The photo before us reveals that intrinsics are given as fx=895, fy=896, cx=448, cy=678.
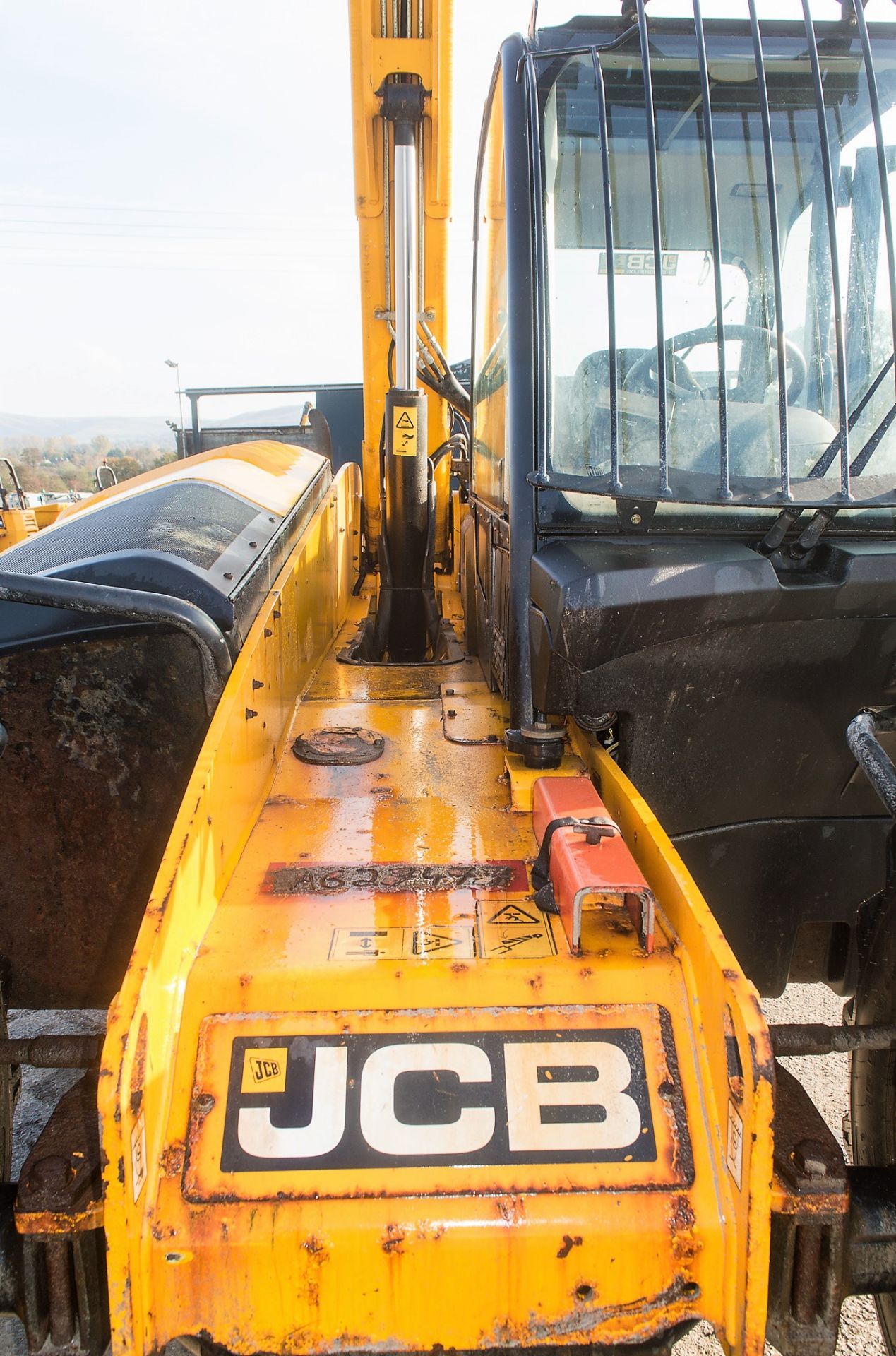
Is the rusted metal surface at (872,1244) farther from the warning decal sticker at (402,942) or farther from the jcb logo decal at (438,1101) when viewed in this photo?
the warning decal sticker at (402,942)

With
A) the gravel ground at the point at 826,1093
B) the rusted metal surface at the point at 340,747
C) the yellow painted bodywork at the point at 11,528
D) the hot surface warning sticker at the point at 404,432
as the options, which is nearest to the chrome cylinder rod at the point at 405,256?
the hot surface warning sticker at the point at 404,432

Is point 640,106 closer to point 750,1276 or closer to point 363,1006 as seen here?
point 363,1006

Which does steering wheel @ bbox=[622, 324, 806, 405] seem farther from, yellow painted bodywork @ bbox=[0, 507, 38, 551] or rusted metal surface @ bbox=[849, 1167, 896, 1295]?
yellow painted bodywork @ bbox=[0, 507, 38, 551]

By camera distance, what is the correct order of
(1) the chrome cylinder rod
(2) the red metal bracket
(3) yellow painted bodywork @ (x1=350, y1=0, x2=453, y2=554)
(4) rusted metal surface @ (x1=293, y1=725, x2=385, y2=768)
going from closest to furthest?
(2) the red metal bracket
(4) rusted metal surface @ (x1=293, y1=725, x2=385, y2=768)
(1) the chrome cylinder rod
(3) yellow painted bodywork @ (x1=350, y1=0, x2=453, y2=554)

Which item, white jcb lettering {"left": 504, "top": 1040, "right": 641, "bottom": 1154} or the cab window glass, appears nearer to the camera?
white jcb lettering {"left": 504, "top": 1040, "right": 641, "bottom": 1154}

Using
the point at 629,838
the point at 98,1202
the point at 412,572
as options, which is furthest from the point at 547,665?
the point at 412,572

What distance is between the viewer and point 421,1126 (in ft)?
4.40

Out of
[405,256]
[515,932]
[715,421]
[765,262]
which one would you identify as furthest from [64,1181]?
[405,256]

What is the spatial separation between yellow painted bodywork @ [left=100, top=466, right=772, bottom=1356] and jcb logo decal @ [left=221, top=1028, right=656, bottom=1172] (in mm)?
20

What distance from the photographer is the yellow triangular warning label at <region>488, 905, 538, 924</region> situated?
162 cm

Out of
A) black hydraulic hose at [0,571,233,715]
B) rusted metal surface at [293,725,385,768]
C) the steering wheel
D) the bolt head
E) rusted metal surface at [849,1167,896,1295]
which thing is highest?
the steering wheel

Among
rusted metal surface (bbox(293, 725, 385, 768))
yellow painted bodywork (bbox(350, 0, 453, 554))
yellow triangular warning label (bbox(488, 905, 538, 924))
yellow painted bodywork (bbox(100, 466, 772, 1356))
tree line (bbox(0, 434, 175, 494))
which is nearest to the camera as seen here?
yellow painted bodywork (bbox(100, 466, 772, 1356))

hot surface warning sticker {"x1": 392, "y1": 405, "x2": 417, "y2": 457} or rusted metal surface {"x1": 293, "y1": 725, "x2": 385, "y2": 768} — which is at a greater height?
hot surface warning sticker {"x1": 392, "y1": 405, "x2": 417, "y2": 457}

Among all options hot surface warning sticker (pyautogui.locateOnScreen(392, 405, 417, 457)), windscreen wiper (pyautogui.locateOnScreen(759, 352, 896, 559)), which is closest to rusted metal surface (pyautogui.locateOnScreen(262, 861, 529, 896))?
windscreen wiper (pyautogui.locateOnScreen(759, 352, 896, 559))
